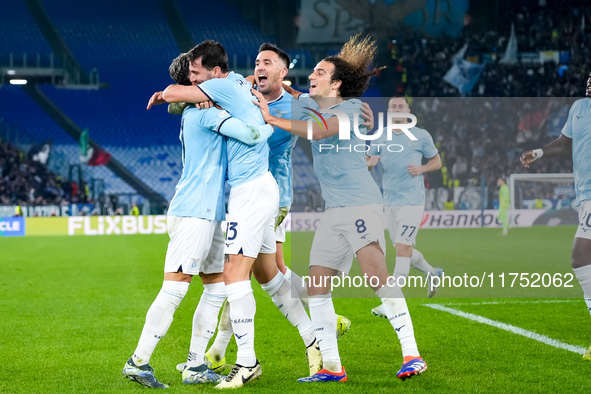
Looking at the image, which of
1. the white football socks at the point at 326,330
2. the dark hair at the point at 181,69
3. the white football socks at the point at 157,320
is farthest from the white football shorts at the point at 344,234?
the dark hair at the point at 181,69

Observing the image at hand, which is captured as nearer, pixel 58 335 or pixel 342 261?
pixel 342 261

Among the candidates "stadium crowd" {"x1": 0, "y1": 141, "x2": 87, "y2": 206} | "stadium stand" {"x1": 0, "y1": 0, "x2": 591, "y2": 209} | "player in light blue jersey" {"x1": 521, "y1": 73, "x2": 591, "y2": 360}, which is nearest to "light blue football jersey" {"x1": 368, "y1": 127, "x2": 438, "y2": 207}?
"player in light blue jersey" {"x1": 521, "y1": 73, "x2": 591, "y2": 360}

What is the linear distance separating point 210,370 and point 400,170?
3.26m

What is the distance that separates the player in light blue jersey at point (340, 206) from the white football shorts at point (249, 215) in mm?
386

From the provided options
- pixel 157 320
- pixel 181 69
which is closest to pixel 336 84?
pixel 181 69

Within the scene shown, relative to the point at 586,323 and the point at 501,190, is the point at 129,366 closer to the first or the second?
the point at 586,323

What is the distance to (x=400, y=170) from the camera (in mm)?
7059

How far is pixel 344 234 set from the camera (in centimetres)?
454

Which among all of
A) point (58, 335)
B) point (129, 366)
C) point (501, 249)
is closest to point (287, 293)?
point (129, 366)

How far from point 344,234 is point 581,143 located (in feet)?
7.04

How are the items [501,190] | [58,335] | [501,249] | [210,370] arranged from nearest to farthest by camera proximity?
[210,370], [58,335], [501,249], [501,190]

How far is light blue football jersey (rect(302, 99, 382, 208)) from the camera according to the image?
4.59 meters

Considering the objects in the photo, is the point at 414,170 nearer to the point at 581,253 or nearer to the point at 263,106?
the point at 581,253

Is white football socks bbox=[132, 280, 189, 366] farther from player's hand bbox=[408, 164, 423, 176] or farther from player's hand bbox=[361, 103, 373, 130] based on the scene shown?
player's hand bbox=[408, 164, 423, 176]
